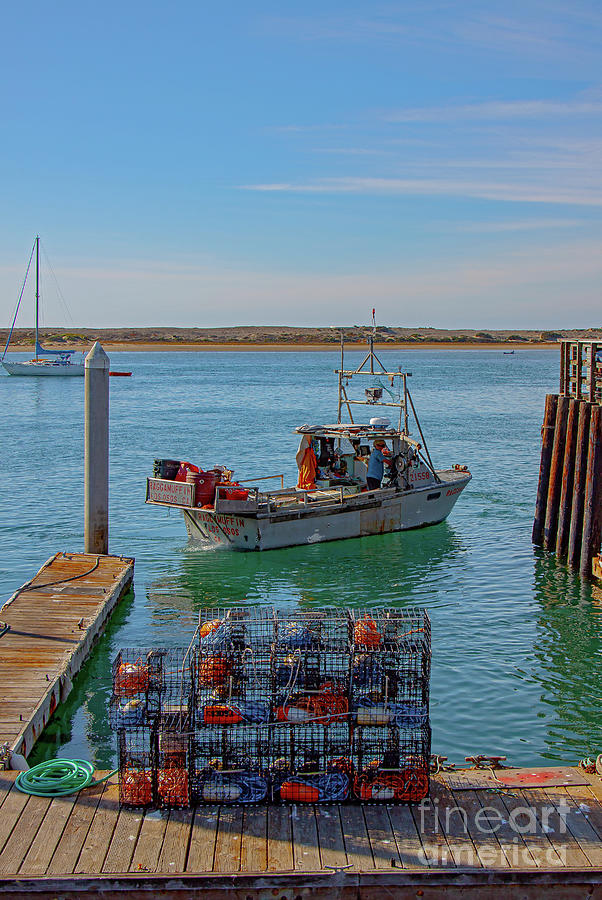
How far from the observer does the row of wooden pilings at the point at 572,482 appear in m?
16.5

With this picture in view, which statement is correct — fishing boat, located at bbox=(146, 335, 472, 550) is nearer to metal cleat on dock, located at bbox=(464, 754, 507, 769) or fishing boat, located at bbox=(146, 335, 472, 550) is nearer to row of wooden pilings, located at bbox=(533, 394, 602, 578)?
row of wooden pilings, located at bbox=(533, 394, 602, 578)

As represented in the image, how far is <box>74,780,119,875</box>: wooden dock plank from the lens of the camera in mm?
6348

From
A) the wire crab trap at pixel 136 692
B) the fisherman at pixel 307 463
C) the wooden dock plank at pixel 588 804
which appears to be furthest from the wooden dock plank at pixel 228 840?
the fisherman at pixel 307 463

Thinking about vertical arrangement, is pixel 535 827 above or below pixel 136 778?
below

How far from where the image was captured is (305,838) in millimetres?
6680

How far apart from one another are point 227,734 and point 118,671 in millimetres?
1102

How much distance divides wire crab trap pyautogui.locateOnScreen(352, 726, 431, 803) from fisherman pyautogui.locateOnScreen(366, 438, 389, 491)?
11676mm

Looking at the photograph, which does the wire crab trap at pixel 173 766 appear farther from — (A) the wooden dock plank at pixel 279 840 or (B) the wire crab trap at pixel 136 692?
(A) the wooden dock plank at pixel 279 840

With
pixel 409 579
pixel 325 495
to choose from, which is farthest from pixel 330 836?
pixel 325 495

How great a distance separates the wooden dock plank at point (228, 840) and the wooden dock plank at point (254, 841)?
38 millimetres

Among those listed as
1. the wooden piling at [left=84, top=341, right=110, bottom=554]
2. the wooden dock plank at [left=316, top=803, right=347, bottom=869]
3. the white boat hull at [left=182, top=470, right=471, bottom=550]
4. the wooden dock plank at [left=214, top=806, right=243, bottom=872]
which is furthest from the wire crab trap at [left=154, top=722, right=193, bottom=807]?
the white boat hull at [left=182, top=470, right=471, bottom=550]

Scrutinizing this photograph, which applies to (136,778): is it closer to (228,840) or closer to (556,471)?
(228,840)

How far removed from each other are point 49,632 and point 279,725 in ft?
18.0

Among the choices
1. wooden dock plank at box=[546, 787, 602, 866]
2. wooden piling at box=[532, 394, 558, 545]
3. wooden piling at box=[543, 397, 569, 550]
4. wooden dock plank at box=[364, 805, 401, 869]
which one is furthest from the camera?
wooden piling at box=[532, 394, 558, 545]
